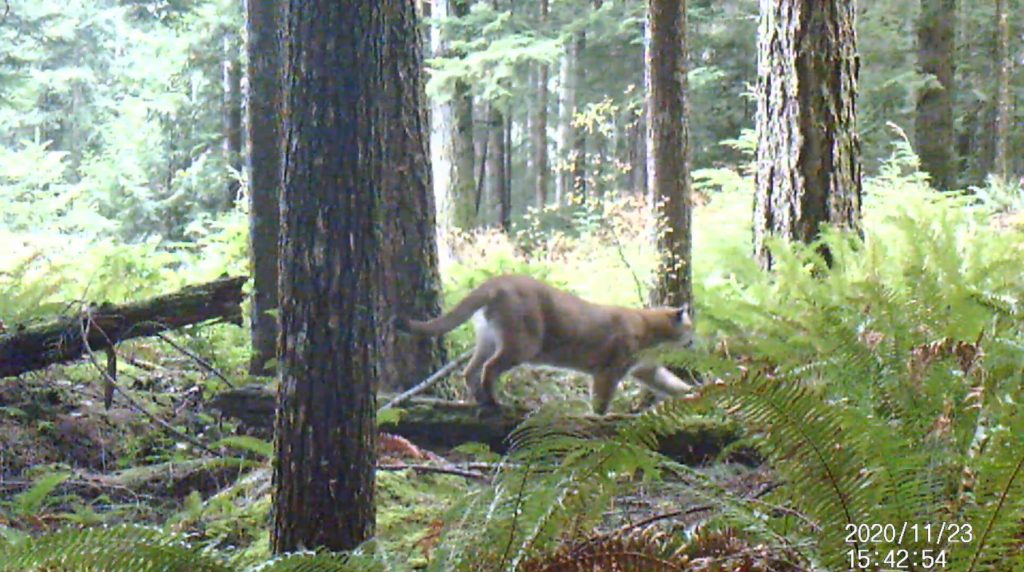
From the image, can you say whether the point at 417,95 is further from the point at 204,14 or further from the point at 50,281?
the point at 204,14

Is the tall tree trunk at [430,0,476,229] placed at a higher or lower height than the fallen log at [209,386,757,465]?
higher

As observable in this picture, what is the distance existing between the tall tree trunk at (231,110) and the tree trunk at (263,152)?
644 inches

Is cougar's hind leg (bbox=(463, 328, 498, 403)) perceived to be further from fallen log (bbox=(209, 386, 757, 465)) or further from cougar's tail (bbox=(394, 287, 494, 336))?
fallen log (bbox=(209, 386, 757, 465))

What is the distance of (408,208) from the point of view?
319 inches

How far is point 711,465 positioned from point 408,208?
3242 millimetres

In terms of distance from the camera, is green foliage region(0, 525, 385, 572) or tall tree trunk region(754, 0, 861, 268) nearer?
green foliage region(0, 525, 385, 572)

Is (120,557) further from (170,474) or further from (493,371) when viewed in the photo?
(493,371)

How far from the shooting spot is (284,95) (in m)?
3.90

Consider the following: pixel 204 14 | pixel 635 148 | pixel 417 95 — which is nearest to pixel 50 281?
pixel 417 95

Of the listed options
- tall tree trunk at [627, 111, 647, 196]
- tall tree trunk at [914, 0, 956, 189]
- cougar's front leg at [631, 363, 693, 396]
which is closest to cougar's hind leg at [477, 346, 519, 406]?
cougar's front leg at [631, 363, 693, 396]

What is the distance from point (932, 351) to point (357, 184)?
2.35 metres

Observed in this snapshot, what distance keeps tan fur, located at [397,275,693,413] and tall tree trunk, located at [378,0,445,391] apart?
0.94 feet

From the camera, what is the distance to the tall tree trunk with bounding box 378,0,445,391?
798cm

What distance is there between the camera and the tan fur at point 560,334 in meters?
7.97
